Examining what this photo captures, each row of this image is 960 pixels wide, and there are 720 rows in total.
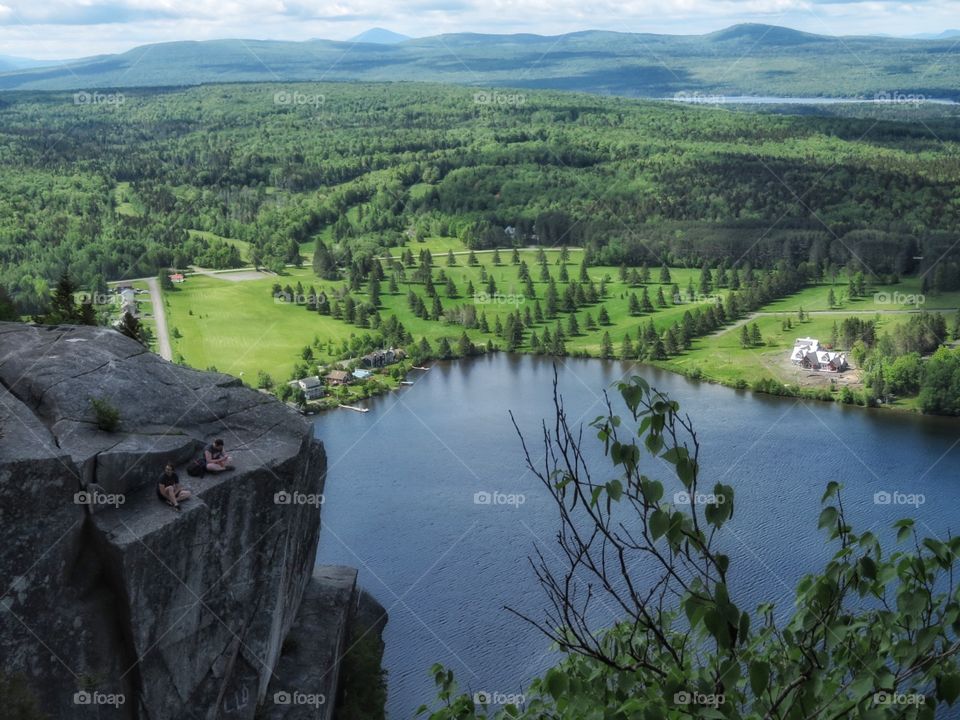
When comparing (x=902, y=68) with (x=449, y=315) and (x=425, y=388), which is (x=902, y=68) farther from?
(x=425, y=388)

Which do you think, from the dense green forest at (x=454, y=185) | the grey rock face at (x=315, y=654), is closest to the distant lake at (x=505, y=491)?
the grey rock face at (x=315, y=654)

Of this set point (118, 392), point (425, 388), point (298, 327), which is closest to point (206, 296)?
point (298, 327)
